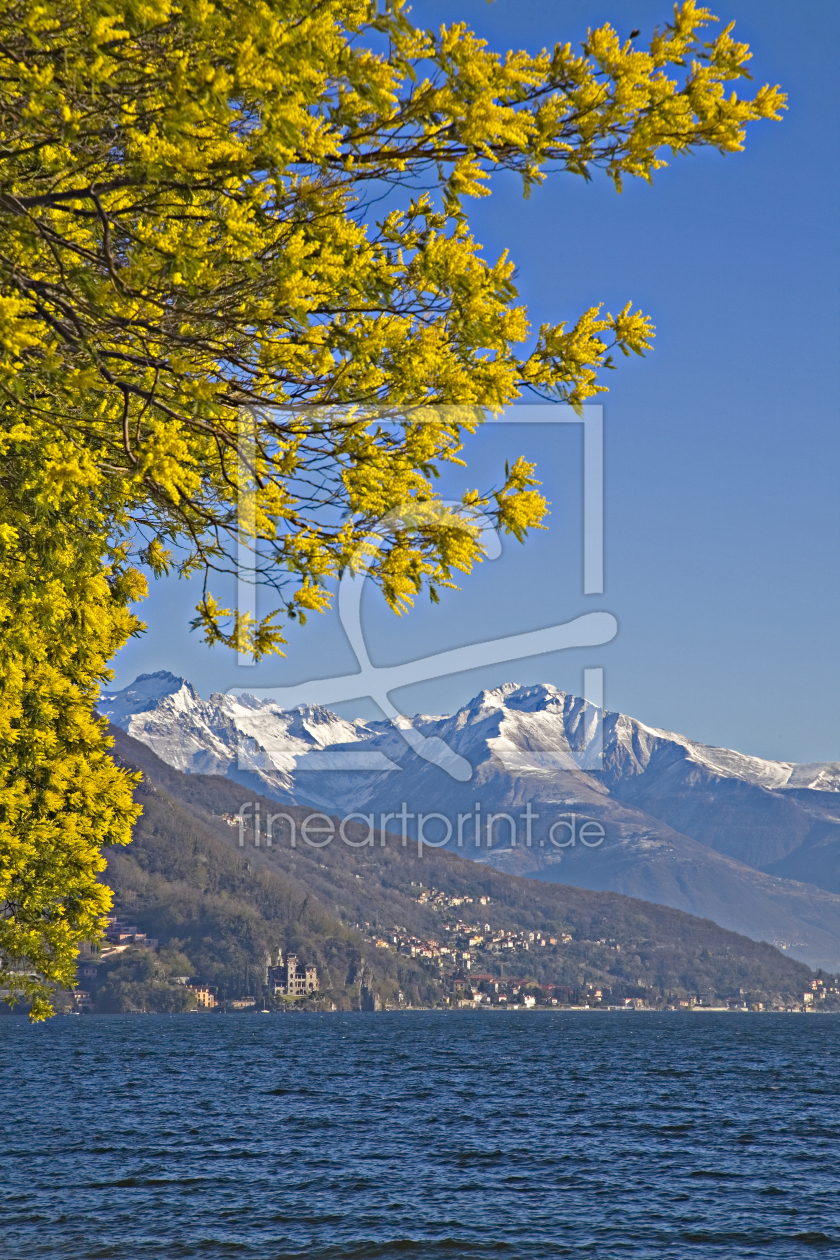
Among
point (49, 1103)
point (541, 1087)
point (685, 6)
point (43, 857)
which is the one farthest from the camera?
point (541, 1087)

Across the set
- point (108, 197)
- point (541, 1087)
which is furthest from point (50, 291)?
point (541, 1087)

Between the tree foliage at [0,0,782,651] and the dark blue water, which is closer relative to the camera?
the tree foliage at [0,0,782,651]

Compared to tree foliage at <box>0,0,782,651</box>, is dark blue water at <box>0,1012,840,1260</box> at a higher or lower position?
lower

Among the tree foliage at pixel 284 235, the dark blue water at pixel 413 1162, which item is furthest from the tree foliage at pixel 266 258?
the dark blue water at pixel 413 1162

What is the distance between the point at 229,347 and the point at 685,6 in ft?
10.2

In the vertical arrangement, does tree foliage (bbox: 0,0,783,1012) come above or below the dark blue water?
above

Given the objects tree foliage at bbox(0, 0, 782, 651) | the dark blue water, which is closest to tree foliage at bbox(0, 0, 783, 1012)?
tree foliage at bbox(0, 0, 782, 651)

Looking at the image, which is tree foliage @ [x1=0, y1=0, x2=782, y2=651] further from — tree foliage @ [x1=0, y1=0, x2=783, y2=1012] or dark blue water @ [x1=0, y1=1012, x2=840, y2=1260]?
dark blue water @ [x1=0, y1=1012, x2=840, y2=1260]

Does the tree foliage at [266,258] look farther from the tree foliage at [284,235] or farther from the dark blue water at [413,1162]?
the dark blue water at [413,1162]

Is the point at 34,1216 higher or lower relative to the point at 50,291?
lower

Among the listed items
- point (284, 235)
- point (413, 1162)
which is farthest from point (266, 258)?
point (413, 1162)

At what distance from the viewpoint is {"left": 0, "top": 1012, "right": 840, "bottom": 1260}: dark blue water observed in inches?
989

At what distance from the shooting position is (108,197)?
7188mm

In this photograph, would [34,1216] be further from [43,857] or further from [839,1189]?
[839,1189]
